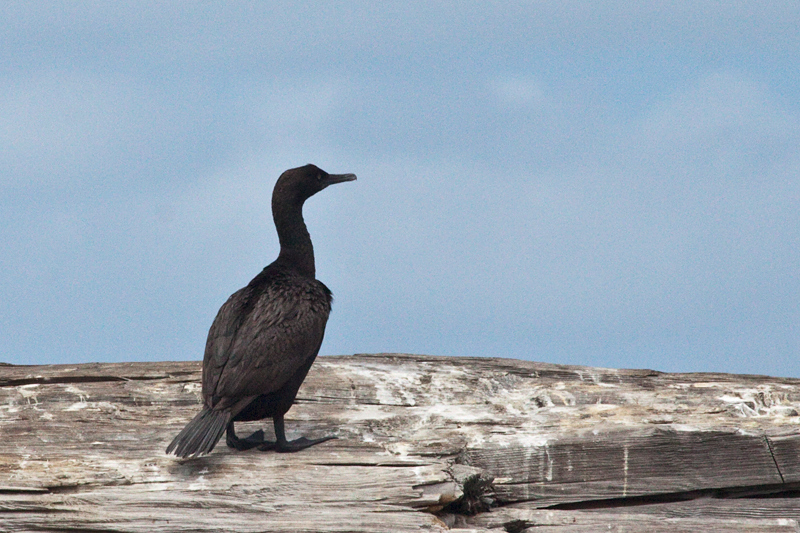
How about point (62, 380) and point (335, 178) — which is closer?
point (62, 380)

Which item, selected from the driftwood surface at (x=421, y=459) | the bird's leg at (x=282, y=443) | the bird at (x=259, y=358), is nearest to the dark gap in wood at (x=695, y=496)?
the driftwood surface at (x=421, y=459)

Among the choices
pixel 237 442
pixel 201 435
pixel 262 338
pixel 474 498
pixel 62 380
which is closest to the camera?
pixel 201 435

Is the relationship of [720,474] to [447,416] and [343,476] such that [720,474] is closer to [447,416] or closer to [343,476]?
[447,416]

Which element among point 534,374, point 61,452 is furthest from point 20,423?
point 534,374

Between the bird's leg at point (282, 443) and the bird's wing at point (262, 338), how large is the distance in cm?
33

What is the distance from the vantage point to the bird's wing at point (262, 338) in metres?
6.39

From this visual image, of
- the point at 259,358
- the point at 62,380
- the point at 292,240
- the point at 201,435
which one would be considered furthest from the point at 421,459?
the point at 62,380

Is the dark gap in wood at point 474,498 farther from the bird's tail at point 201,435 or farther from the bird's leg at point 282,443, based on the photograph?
the bird's tail at point 201,435

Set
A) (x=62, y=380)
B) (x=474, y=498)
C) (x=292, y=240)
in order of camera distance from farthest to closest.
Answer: (x=62, y=380) → (x=292, y=240) → (x=474, y=498)

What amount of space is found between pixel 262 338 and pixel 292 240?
1.33 m

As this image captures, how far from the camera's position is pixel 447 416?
23.5 feet

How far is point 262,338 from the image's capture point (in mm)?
6559

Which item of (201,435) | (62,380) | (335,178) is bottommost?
(201,435)

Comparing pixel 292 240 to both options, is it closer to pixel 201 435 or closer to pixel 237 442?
pixel 237 442
